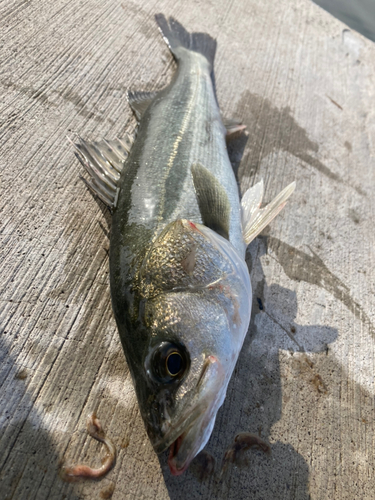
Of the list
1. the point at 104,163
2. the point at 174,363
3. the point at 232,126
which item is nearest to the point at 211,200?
the point at 104,163

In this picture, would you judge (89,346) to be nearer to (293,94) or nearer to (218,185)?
(218,185)

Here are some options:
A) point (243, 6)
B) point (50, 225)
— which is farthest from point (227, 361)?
point (243, 6)

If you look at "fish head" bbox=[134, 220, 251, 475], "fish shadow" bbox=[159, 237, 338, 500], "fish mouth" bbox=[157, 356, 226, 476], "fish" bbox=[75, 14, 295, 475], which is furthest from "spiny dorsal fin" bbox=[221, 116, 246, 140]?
"fish mouth" bbox=[157, 356, 226, 476]

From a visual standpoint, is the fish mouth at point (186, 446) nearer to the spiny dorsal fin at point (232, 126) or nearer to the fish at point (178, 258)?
the fish at point (178, 258)

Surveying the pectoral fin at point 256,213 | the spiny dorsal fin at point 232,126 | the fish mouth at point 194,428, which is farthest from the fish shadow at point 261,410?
the spiny dorsal fin at point 232,126

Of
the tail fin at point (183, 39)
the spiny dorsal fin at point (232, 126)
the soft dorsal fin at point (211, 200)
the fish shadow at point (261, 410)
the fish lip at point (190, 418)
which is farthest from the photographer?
the tail fin at point (183, 39)

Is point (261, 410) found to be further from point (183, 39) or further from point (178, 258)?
point (183, 39)
